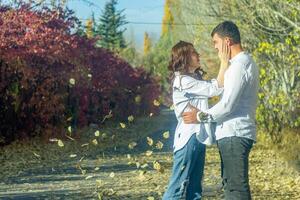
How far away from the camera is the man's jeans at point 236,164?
17.4 ft

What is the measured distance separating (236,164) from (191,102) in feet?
2.65

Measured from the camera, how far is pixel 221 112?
17.4ft

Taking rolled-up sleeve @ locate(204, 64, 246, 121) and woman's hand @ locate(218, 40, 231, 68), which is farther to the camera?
woman's hand @ locate(218, 40, 231, 68)

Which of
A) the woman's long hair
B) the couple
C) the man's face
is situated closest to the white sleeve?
the couple

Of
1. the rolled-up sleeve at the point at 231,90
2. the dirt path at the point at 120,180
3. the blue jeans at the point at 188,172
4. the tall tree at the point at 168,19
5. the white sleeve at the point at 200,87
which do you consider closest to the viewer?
the rolled-up sleeve at the point at 231,90

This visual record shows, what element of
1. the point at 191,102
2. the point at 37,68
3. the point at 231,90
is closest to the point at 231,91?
the point at 231,90

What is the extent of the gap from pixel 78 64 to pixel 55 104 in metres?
1.33

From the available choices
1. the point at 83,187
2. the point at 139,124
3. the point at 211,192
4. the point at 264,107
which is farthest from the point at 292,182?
the point at 139,124

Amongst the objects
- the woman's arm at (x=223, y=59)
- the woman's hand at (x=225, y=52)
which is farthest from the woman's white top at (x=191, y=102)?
the woman's hand at (x=225, y=52)

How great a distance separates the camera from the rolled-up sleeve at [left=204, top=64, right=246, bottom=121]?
5.29m

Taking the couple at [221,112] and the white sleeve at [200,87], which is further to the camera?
the white sleeve at [200,87]

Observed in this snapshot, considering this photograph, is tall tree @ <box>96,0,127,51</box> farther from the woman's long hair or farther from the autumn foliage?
the woman's long hair

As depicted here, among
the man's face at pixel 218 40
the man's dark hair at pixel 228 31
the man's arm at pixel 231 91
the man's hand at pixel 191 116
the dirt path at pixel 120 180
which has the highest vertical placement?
the man's dark hair at pixel 228 31

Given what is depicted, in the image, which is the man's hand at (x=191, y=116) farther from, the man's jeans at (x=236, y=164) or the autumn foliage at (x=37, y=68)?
the autumn foliage at (x=37, y=68)
